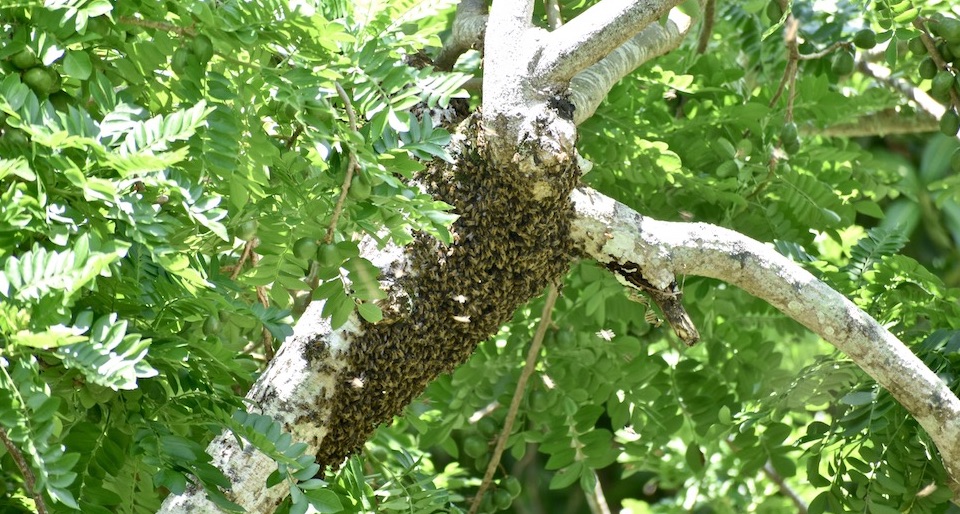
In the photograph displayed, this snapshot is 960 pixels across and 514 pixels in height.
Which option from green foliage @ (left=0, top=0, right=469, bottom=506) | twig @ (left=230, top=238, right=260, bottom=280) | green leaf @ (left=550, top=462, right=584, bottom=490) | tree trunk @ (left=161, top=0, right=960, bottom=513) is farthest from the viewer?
green leaf @ (left=550, top=462, right=584, bottom=490)

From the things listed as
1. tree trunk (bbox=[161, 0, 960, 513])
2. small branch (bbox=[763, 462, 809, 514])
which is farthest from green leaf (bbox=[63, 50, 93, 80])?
small branch (bbox=[763, 462, 809, 514])

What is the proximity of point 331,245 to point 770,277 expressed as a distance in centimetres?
75

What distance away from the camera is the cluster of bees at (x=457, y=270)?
64.8 inches

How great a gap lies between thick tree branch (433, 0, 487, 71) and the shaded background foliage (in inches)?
7.2

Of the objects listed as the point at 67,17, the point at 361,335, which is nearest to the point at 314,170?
the point at 361,335

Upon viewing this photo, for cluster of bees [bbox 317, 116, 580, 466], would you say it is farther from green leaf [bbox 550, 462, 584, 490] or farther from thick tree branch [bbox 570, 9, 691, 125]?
green leaf [bbox 550, 462, 584, 490]

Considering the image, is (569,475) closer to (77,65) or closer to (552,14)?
(552,14)

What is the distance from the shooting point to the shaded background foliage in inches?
46.6

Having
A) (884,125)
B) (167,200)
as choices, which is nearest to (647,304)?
(167,200)

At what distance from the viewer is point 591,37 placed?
1.62 meters

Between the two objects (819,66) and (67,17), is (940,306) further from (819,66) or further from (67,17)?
(67,17)

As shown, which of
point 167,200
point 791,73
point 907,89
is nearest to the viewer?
point 167,200

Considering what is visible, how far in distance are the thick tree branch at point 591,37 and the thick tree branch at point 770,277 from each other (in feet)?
0.70

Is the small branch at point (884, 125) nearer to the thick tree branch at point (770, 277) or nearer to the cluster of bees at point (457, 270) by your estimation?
the thick tree branch at point (770, 277)
